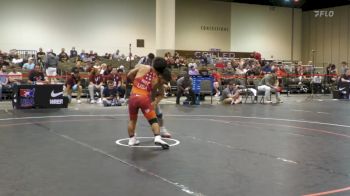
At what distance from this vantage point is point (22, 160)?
22.0 feet

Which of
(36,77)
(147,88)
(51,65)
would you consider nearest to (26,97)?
(36,77)

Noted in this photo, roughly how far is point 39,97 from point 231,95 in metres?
6.94

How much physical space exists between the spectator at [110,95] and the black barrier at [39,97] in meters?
1.62

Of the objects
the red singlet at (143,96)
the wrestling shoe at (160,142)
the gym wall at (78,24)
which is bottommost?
the wrestling shoe at (160,142)

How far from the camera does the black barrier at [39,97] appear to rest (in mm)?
14617

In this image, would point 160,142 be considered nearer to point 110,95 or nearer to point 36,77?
point 110,95

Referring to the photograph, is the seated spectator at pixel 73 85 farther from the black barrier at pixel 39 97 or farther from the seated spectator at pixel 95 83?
the black barrier at pixel 39 97

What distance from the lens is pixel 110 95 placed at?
17.3 m

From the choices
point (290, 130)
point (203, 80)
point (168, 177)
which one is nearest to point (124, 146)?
point (168, 177)

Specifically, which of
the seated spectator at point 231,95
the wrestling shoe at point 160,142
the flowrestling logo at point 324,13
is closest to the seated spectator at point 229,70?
the seated spectator at point 231,95

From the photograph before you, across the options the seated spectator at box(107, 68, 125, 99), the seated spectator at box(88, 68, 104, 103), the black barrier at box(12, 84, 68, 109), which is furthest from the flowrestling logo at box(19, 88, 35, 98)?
the seated spectator at box(107, 68, 125, 99)

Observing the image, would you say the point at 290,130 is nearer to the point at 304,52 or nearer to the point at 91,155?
the point at 91,155

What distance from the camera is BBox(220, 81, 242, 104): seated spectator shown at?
1764cm

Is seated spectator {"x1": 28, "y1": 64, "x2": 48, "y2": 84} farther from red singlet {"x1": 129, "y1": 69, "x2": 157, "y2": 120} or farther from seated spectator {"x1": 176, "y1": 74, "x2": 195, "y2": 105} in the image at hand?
red singlet {"x1": 129, "y1": 69, "x2": 157, "y2": 120}
